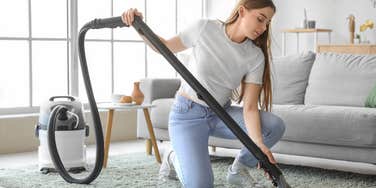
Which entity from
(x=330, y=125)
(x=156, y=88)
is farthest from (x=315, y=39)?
(x=330, y=125)

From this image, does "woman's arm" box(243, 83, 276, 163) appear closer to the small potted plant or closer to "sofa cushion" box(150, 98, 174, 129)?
"sofa cushion" box(150, 98, 174, 129)

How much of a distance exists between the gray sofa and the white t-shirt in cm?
91

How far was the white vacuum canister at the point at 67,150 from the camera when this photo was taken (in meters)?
3.83

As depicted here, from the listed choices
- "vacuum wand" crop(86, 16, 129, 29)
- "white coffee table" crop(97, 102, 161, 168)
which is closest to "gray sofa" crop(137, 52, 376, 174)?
"white coffee table" crop(97, 102, 161, 168)

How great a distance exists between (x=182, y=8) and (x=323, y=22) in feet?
4.92

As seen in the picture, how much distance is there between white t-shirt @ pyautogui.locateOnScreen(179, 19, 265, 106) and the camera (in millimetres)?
2918

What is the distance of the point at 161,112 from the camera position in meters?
4.44

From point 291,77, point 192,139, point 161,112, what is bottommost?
point 161,112

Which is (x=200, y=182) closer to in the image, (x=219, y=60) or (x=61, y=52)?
(x=219, y=60)

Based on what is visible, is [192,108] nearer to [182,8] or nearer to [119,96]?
[119,96]

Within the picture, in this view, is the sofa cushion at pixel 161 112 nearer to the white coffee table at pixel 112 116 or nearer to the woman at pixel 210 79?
the white coffee table at pixel 112 116

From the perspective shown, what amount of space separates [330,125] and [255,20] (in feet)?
3.90

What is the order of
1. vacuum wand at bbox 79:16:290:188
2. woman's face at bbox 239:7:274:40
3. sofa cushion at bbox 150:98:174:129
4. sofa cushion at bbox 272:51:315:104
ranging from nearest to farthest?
vacuum wand at bbox 79:16:290:188 → woman's face at bbox 239:7:274:40 → sofa cushion at bbox 150:98:174:129 → sofa cushion at bbox 272:51:315:104

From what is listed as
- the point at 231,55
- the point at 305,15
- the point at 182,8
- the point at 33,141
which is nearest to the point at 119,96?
the point at 33,141
